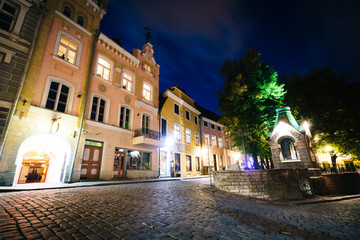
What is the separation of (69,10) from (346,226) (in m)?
20.6

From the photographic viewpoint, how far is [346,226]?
13.9 feet

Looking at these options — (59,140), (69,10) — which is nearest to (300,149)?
(59,140)

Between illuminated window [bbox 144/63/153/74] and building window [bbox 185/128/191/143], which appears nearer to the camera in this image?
illuminated window [bbox 144/63/153/74]

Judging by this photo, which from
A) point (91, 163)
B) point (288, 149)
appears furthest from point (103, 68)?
point (288, 149)

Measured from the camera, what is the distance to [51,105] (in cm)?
1058

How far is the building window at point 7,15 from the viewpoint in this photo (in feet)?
31.5

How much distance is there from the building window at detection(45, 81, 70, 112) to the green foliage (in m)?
22.0

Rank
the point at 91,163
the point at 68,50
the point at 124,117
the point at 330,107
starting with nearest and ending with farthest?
the point at 91,163 < the point at 68,50 < the point at 124,117 < the point at 330,107

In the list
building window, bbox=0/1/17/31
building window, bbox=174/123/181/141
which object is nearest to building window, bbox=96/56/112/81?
building window, bbox=0/1/17/31

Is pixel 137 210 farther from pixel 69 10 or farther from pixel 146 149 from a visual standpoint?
pixel 69 10

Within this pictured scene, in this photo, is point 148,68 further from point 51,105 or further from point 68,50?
point 51,105

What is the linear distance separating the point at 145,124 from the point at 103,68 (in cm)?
685

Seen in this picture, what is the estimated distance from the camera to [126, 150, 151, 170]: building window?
47.8 feet

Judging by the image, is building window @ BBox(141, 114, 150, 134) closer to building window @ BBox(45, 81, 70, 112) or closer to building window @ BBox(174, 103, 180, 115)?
building window @ BBox(174, 103, 180, 115)
